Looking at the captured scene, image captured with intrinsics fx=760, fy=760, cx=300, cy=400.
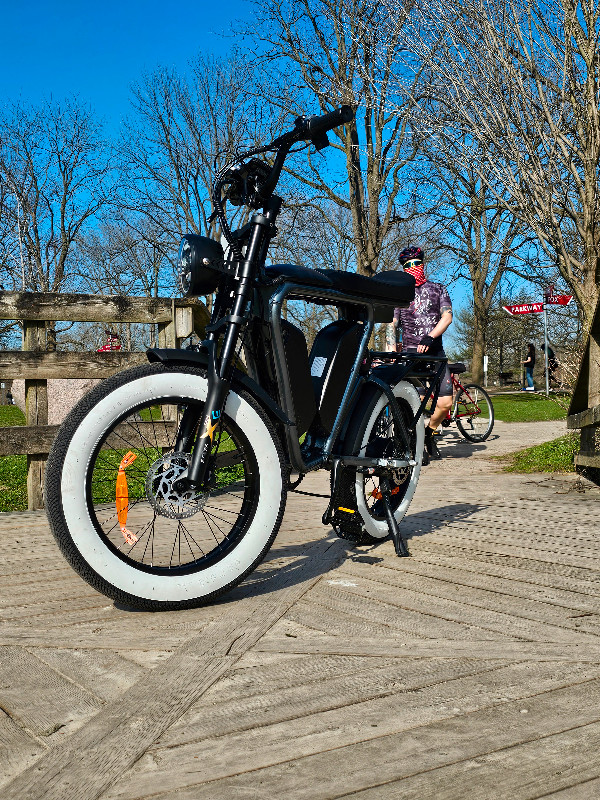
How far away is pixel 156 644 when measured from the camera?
210 cm

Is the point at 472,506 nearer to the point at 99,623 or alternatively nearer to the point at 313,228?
the point at 99,623

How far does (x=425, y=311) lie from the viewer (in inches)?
286

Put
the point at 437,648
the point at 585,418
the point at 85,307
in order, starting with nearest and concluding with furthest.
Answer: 1. the point at 437,648
2. the point at 85,307
3. the point at 585,418

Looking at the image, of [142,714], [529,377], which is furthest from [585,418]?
[529,377]

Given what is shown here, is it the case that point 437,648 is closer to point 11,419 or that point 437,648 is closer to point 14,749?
point 14,749

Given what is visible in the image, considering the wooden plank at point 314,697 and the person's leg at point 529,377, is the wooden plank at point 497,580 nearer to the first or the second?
the wooden plank at point 314,697

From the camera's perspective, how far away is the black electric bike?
7.58ft

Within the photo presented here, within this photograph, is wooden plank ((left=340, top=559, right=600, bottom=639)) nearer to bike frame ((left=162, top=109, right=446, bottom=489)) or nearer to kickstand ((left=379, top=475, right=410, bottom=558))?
kickstand ((left=379, top=475, right=410, bottom=558))

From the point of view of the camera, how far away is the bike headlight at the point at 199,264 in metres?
2.50

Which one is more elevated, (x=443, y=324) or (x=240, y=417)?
(x=443, y=324)

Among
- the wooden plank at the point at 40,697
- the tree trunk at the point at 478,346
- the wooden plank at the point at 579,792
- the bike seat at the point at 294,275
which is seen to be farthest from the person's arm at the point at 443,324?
the tree trunk at the point at 478,346

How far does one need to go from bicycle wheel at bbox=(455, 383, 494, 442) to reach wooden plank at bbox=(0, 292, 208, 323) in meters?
4.96

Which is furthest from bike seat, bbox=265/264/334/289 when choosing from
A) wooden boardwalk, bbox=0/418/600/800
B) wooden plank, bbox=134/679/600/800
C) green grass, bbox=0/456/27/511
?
green grass, bbox=0/456/27/511

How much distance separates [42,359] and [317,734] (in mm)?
3739
